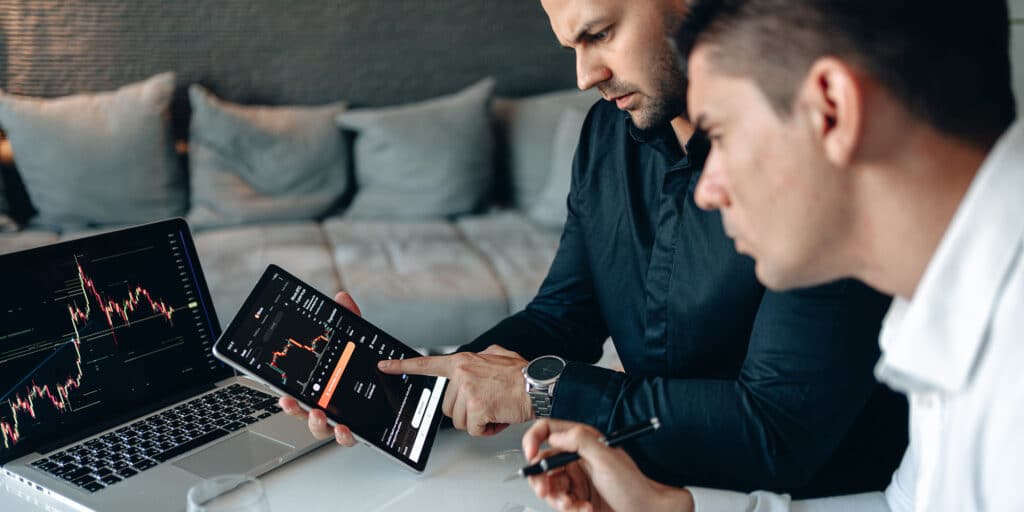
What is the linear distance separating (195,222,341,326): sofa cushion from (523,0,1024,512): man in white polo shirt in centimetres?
179

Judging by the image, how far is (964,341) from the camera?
66 centimetres

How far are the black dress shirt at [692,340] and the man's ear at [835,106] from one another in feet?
1.22

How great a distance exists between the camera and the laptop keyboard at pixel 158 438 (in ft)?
3.27

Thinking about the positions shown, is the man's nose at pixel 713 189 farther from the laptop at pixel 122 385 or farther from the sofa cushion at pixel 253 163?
the sofa cushion at pixel 253 163

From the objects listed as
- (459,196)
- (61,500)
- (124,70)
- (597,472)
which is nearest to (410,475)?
(597,472)

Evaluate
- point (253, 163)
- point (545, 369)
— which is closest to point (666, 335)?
point (545, 369)

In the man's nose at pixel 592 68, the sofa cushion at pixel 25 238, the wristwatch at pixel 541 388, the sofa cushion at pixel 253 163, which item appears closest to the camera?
the wristwatch at pixel 541 388

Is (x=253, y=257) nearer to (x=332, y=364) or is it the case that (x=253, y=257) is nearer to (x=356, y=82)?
(x=356, y=82)

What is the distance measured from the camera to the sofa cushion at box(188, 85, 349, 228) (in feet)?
9.56

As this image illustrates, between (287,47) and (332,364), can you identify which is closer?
(332,364)

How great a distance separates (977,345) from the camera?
2.15ft

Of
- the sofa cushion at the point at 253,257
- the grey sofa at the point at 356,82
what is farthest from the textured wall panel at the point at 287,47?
the sofa cushion at the point at 253,257

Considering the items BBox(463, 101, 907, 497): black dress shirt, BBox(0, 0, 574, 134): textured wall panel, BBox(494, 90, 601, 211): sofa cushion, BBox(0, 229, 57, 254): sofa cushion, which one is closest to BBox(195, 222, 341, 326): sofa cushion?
BBox(0, 229, 57, 254): sofa cushion

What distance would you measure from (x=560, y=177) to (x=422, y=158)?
0.46 m
